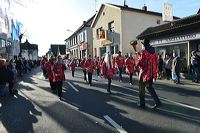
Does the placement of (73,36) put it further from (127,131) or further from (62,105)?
(127,131)

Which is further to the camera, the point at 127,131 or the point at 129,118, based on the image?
the point at 129,118

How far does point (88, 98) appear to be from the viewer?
442 inches

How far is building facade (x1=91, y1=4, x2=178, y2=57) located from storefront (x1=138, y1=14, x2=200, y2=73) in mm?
9181

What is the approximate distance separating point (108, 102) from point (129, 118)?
2560 millimetres

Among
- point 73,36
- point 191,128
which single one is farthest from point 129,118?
point 73,36

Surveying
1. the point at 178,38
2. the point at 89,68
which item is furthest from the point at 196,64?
the point at 89,68

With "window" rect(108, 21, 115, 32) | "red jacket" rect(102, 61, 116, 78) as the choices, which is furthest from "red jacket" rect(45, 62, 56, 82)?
"window" rect(108, 21, 115, 32)

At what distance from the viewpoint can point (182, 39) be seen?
19.3 metres

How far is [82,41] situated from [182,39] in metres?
34.1

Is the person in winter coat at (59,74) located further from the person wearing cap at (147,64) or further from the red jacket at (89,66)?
the red jacket at (89,66)

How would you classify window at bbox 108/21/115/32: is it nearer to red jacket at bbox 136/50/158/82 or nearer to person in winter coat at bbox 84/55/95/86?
person in winter coat at bbox 84/55/95/86

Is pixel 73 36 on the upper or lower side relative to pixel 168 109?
upper

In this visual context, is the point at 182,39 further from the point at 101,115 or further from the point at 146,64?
the point at 101,115

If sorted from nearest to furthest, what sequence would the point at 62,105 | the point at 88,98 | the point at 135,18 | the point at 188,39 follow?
the point at 62,105, the point at 88,98, the point at 188,39, the point at 135,18
